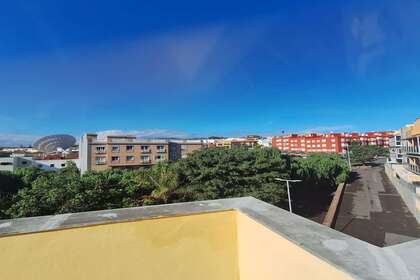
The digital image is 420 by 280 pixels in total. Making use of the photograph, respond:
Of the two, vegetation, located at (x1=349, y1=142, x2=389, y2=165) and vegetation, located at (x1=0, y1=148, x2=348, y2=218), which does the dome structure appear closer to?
vegetation, located at (x1=0, y1=148, x2=348, y2=218)

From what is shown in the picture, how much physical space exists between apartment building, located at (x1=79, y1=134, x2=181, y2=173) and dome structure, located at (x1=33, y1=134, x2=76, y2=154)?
20.4 m

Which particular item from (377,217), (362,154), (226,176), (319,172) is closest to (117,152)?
(319,172)

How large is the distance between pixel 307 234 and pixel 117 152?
42.4 meters

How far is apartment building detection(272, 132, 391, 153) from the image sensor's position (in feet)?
229

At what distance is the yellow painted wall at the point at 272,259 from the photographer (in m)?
1.76

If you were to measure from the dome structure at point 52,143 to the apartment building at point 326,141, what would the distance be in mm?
63748

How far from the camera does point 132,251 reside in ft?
8.52

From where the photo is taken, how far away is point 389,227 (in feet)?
52.1

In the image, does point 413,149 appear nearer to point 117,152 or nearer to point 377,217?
point 377,217

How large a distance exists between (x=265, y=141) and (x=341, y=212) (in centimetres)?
7004

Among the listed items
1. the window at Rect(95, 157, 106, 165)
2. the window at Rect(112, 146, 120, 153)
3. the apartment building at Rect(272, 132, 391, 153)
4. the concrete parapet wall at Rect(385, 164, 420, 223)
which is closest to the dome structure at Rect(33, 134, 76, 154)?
the window at Rect(95, 157, 106, 165)

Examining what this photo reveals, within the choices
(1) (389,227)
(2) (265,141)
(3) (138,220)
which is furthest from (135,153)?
(2) (265,141)

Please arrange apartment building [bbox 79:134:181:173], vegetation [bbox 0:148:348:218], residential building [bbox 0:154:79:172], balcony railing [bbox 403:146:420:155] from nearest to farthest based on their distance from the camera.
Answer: vegetation [bbox 0:148:348:218], balcony railing [bbox 403:146:420:155], apartment building [bbox 79:134:181:173], residential building [bbox 0:154:79:172]

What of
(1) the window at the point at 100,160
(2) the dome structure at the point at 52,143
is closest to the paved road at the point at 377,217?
(1) the window at the point at 100,160
